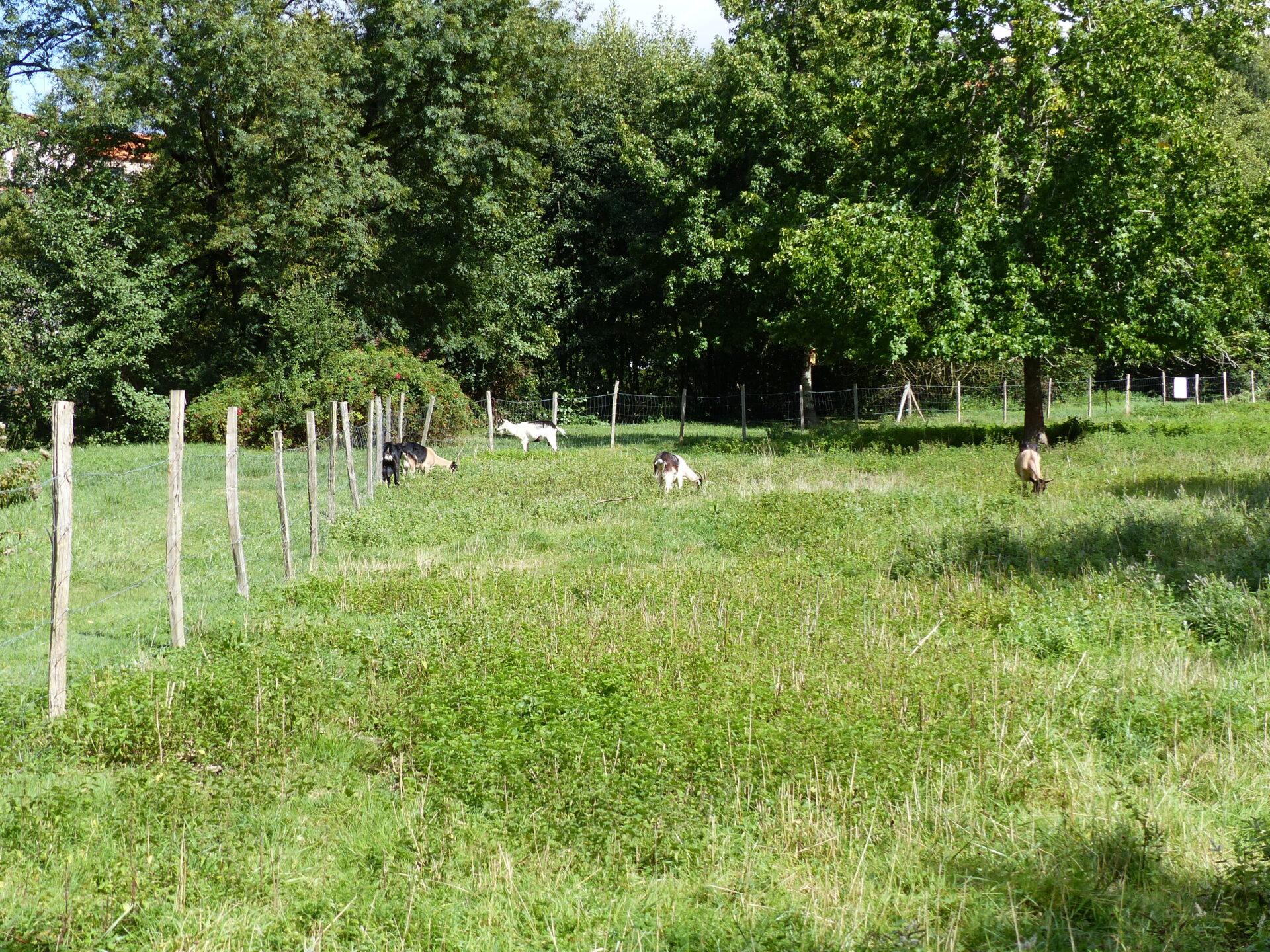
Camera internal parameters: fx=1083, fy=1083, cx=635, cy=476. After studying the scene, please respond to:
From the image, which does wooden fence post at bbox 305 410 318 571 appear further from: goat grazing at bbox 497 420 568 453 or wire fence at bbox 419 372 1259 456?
wire fence at bbox 419 372 1259 456

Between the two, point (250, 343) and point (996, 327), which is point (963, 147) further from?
point (250, 343)

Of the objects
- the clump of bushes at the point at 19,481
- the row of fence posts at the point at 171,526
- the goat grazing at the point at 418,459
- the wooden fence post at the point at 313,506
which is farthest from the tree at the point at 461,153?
the wooden fence post at the point at 313,506

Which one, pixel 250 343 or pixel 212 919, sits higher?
pixel 250 343

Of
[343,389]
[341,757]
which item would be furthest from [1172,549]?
[343,389]

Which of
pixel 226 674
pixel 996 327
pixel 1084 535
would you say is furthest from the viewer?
pixel 996 327

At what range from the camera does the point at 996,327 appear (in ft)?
74.1

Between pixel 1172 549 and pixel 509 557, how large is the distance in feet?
22.7

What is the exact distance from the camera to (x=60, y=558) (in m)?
6.54

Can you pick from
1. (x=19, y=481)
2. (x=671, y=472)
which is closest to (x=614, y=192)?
(x=671, y=472)

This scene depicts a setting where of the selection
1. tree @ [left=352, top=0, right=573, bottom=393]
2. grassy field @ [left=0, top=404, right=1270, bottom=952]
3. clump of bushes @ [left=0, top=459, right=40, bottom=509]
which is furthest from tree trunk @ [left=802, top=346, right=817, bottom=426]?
grassy field @ [left=0, top=404, right=1270, bottom=952]

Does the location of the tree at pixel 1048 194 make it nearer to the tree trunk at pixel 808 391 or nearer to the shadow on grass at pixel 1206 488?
the shadow on grass at pixel 1206 488

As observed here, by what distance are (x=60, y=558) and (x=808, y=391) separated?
99.2 ft

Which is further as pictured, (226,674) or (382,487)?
(382,487)

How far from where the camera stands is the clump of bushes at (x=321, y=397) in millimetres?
28328
